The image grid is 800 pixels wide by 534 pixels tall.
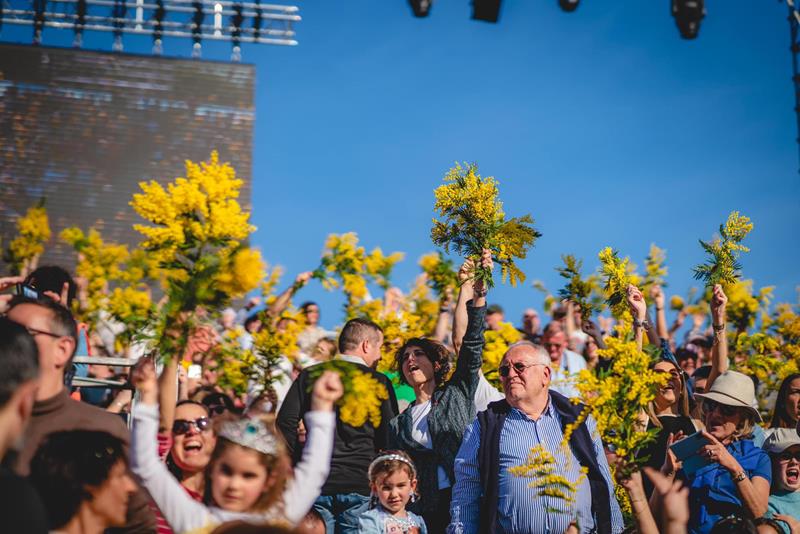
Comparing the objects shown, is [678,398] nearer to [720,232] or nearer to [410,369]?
[720,232]

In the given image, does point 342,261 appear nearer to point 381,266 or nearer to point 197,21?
point 381,266

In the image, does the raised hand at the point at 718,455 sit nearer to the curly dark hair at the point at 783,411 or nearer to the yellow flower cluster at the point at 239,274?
the curly dark hair at the point at 783,411

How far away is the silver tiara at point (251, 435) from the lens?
3.78 metres

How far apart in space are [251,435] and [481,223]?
2632 millimetres

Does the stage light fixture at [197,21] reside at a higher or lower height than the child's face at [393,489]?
higher

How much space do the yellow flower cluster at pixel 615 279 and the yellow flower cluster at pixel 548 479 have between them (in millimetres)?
1417

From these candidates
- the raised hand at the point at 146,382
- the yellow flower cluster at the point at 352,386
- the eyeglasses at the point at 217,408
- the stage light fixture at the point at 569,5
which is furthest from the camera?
the stage light fixture at the point at 569,5

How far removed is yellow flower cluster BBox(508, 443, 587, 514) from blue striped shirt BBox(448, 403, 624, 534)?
50mm

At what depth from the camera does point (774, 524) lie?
542 centimetres

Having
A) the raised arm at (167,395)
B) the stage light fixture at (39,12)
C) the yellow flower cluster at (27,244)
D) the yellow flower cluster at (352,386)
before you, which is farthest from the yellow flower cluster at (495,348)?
the stage light fixture at (39,12)

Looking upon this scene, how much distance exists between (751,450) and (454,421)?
6.32 ft

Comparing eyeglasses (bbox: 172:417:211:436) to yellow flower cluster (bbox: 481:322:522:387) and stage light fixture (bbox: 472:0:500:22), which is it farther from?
stage light fixture (bbox: 472:0:500:22)

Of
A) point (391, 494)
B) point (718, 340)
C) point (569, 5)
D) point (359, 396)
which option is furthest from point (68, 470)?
point (569, 5)

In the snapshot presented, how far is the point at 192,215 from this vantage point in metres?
5.12
